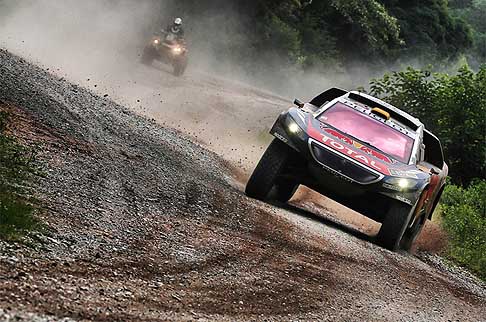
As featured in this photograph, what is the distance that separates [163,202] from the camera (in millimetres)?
8773

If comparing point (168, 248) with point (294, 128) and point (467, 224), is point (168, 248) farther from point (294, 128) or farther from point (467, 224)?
point (467, 224)

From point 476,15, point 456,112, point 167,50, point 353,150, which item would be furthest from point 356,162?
point 476,15

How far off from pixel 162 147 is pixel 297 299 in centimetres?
578

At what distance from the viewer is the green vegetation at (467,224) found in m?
14.1

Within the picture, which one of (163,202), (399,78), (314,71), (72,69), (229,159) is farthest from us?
(314,71)

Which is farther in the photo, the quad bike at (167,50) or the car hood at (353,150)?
the quad bike at (167,50)

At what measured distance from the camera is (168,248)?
276 inches

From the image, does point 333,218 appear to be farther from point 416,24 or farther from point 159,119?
point 416,24

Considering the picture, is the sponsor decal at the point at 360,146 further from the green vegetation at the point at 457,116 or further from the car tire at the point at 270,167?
the green vegetation at the point at 457,116

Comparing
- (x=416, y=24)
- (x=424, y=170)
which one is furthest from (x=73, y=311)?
(x=416, y=24)

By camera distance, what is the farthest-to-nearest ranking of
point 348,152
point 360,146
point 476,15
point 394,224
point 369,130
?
point 476,15, point 369,130, point 360,146, point 394,224, point 348,152

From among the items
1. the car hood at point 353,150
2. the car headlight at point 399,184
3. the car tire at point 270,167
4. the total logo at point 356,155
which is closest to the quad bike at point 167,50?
the car hood at point 353,150

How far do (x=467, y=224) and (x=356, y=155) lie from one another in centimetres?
669

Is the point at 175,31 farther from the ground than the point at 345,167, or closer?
closer
